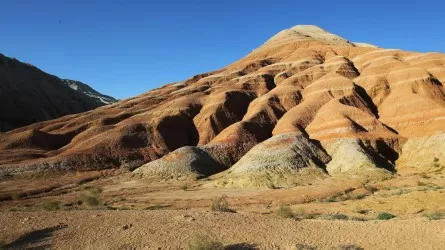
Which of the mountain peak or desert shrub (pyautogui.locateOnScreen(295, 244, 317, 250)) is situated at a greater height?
the mountain peak

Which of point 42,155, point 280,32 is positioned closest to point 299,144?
point 42,155

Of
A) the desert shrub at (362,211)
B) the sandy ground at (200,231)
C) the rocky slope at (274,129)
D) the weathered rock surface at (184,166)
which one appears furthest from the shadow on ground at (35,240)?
the weathered rock surface at (184,166)

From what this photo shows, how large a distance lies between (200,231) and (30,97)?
12489 cm

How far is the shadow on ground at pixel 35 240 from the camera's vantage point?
52.5 feet

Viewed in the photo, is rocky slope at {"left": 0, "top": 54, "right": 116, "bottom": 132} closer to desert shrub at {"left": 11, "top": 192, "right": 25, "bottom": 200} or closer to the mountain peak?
desert shrub at {"left": 11, "top": 192, "right": 25, "bottom": 200}

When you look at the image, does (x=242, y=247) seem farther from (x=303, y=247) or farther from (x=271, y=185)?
(x=271, y=185)

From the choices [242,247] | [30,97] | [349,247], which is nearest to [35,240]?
[242,247]

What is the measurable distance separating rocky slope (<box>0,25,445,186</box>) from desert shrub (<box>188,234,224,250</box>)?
36.5m

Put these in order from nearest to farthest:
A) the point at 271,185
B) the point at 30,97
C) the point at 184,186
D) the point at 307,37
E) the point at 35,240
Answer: the point at 35,240
the point at 271,185
the point at 184,186
the point at 30,97
the point at 307,37

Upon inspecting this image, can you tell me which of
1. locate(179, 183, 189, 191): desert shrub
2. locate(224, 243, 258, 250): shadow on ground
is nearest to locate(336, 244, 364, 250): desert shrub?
locate(224, 243, 258, 250): shadow on ground

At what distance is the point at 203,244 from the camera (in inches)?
578

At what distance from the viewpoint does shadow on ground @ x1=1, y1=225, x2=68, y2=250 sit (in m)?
16.0

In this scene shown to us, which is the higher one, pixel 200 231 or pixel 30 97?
pixel 30 97

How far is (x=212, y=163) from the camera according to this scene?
63.8 m
